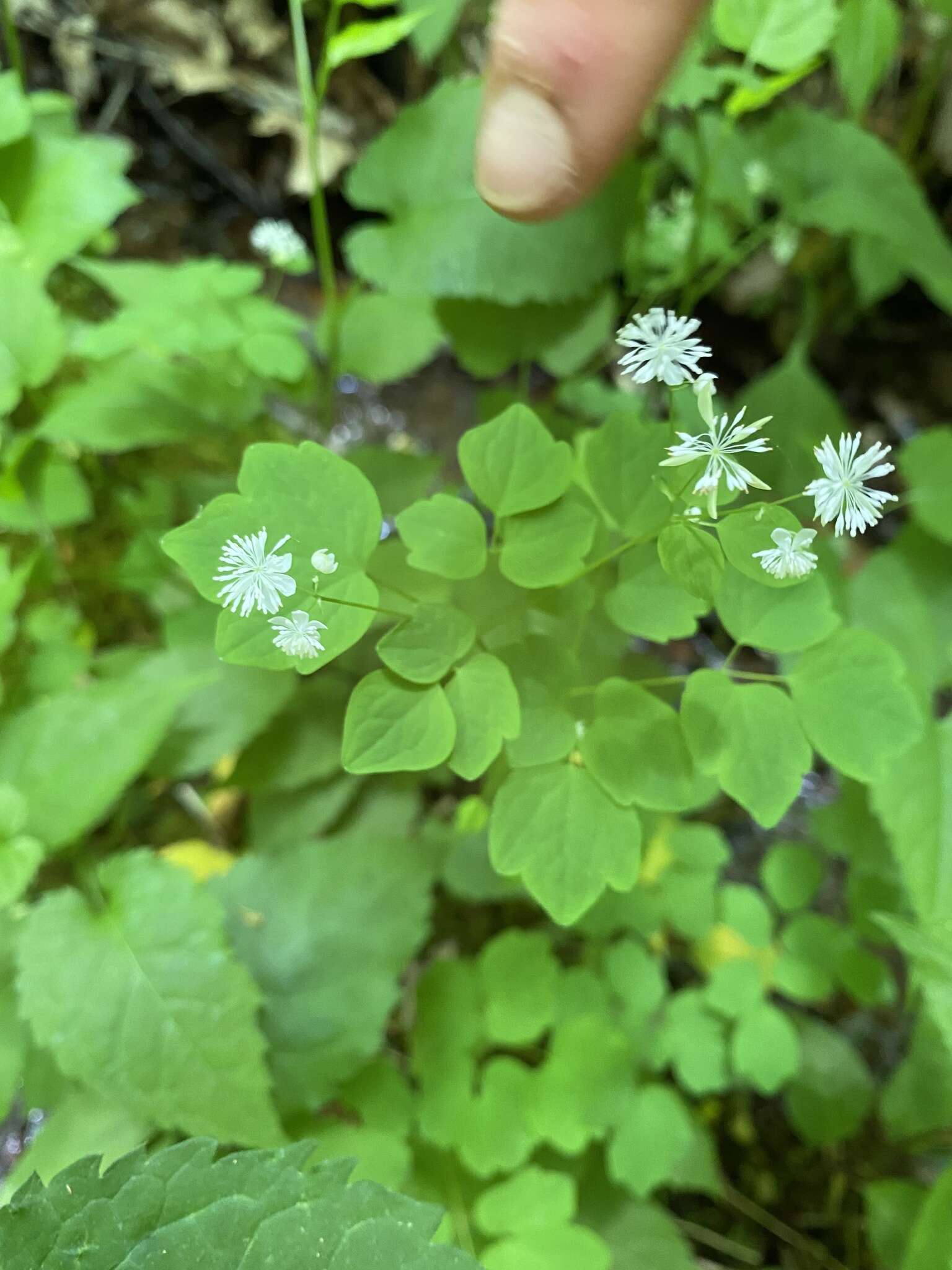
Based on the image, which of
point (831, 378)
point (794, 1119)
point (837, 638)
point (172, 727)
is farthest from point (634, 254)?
point (794, 1119)

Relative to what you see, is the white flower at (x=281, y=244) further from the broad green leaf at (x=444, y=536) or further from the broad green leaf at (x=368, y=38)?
the broad green leaf at (x=444, y=536)

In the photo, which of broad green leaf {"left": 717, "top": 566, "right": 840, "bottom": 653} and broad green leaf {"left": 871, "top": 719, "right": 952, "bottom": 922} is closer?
broad green leaf {"left": 717, "top": 566, "right": 840, "bottom": 653}

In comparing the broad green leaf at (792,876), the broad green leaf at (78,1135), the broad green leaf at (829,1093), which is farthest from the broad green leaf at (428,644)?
the broad green leaf at (829,1093)

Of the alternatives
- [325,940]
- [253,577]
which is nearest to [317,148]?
[253,577]

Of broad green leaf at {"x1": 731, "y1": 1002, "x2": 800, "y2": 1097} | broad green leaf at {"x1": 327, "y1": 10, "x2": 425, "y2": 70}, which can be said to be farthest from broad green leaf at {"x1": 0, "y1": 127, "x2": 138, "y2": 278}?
broad green leaf at {"x1": 731, "y1": 1002, "x2": 800, "y2": 1097}

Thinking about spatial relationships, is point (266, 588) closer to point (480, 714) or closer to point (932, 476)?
point (480, 714)

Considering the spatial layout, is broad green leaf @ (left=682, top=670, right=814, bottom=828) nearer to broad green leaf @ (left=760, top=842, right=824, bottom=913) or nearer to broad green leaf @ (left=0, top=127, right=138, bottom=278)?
broad green leaf @ (left=760, top=842, right=824, bottom=913)

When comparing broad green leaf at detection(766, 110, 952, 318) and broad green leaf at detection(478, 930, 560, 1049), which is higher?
broad green leaf at detection(766, 110, 952, 318)
